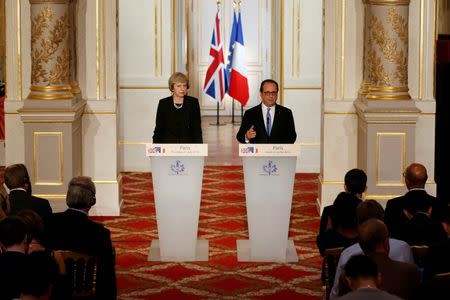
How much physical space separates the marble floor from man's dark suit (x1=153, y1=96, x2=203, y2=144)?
476 centimetres

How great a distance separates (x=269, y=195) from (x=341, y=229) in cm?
228

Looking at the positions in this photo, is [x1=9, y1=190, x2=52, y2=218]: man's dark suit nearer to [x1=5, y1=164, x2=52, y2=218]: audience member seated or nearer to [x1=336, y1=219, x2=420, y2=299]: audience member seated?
[x1=5, y1=164, x2=52, y2=218]: audience member seated

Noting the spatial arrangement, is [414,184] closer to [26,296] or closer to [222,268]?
[222,268]

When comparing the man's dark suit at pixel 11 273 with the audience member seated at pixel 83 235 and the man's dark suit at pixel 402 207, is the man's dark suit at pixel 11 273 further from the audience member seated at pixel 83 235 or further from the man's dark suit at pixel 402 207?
the man's dark suit at pixel 402 207

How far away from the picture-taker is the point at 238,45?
17.6 m

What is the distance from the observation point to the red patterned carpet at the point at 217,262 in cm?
799

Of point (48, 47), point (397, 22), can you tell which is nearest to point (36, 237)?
point (48, 47)

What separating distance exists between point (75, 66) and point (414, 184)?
4.64m

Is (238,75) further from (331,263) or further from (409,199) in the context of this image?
(331,263)

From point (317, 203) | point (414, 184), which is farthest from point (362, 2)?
point (414, 184)

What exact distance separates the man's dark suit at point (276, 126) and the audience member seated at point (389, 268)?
4188 millimetres

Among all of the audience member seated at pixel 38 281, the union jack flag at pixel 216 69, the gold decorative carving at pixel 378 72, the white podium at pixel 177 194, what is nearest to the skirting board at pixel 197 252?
the white podium at pixel 177 194

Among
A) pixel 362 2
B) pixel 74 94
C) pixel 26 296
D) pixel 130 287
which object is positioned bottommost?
pixel 130 287

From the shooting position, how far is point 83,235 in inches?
243
